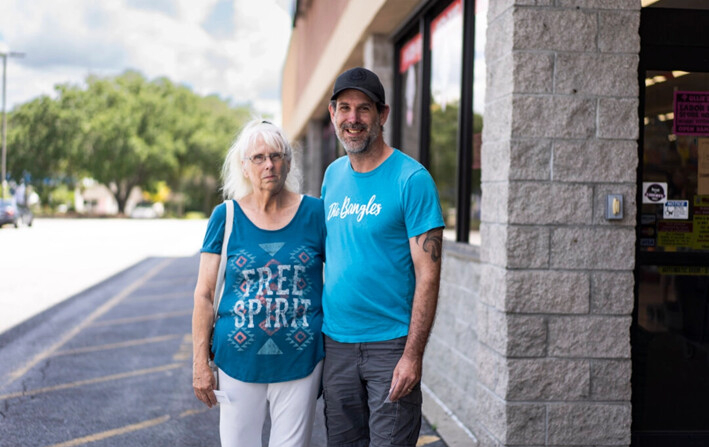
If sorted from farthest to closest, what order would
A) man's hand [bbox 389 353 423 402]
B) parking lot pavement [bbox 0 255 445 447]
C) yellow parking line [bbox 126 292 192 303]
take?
yellow parking line [bbox 126 292 192 303] < parking lot pavement [bbox 0 255 445 447] < man's hand [bbox 389 353 423 402]

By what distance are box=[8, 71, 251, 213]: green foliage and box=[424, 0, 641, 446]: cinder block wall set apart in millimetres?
56163

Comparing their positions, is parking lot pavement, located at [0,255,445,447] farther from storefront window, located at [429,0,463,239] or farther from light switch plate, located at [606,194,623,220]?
storefront window, located at [429,0,463,239]

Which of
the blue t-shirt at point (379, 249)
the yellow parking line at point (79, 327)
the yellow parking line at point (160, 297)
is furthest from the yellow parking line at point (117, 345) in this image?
the blue t-shirt at point (379, 249)

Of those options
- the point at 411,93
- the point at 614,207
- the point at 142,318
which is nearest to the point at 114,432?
the point at 614,207

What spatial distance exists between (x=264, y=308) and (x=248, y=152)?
2.09 feet

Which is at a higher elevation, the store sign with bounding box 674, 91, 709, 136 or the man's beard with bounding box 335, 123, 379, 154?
the store sign with bounding box 674, 91, 709, 136

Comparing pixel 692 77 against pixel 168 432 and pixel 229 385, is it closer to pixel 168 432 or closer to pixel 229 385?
pixel 229 385

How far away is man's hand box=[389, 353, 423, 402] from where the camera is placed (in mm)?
2729

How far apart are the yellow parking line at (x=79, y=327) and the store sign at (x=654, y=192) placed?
536 centimetres

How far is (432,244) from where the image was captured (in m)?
2.76

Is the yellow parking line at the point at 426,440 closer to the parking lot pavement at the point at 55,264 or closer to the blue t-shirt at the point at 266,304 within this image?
the blue t-shirt at the point at 266,304

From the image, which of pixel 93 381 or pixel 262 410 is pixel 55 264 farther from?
pixel 262 410

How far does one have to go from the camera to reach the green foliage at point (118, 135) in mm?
56000

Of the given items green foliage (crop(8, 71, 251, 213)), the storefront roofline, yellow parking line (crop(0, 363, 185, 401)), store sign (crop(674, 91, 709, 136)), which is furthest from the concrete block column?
green foliage (crop(8, 71, 251, 213))
